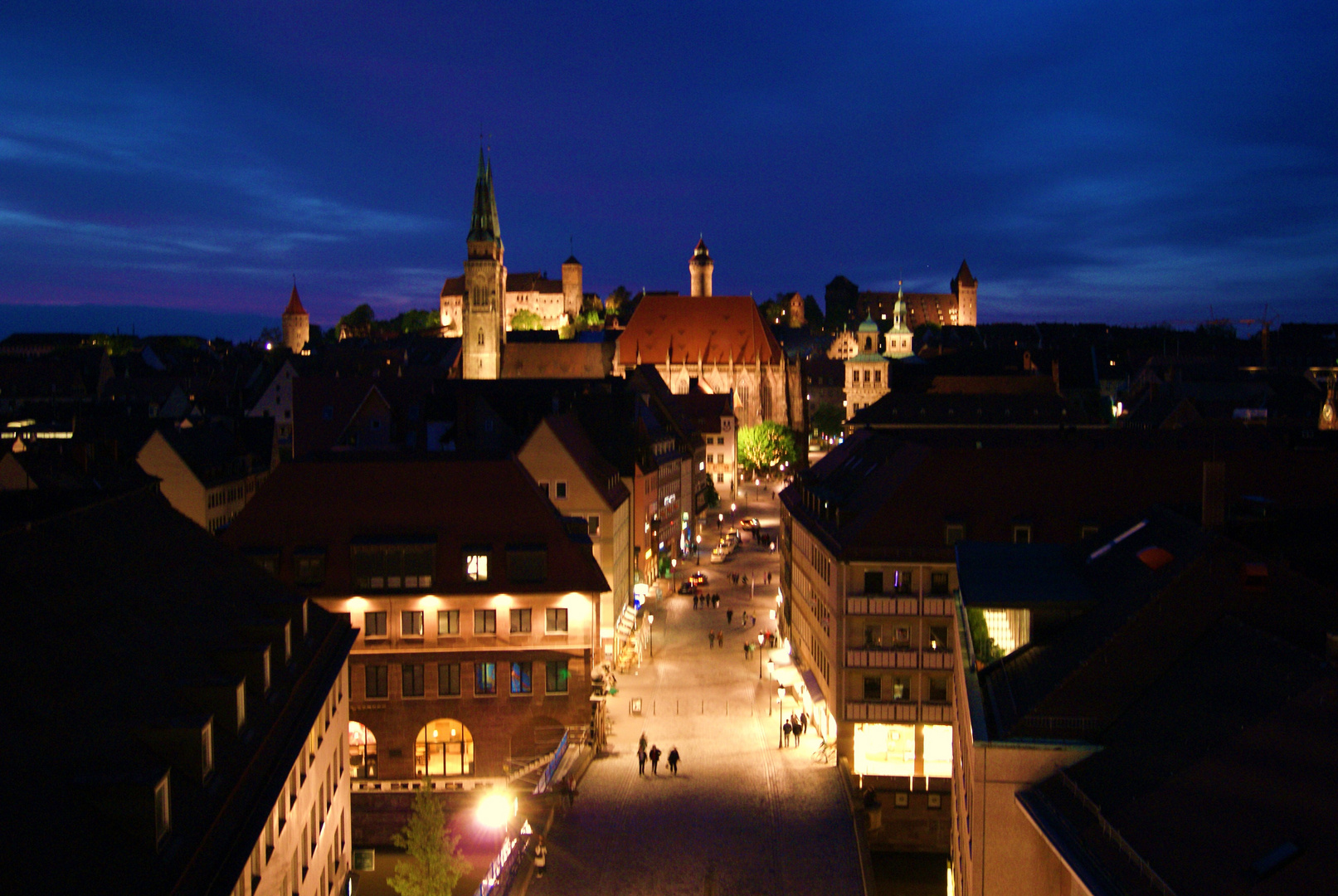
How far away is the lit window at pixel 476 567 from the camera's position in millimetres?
41719

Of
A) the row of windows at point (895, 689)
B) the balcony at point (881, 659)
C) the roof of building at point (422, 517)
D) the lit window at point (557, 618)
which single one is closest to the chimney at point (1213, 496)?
the balcony at point (881, 659)

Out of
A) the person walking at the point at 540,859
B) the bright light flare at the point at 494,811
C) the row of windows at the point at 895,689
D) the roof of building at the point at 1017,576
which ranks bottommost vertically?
the bright light flare at the point at 494,811

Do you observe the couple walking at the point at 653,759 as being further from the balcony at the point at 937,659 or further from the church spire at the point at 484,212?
the church spire at the point at 484,212

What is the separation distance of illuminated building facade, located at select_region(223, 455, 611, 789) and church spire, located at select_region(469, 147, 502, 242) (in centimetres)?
10395

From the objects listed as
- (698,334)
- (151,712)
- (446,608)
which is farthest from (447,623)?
(698,334)

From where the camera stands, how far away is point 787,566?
57031 mm

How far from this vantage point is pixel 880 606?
1629 inches

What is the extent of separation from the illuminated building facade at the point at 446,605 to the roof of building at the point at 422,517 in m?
0.04

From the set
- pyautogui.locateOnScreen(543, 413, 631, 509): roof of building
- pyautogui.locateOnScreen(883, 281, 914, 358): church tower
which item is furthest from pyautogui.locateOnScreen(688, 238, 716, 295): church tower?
pyautogui.locateOnScreen(543, 413, 631, 509): roof of building

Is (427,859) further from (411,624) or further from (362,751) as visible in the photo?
(411,624)

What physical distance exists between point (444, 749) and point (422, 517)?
25.7 feet

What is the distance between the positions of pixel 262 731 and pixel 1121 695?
1327 cm

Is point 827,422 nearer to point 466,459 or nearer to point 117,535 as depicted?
point 466,459

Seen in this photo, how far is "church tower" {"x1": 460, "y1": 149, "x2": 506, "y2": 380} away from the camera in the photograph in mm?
141250
